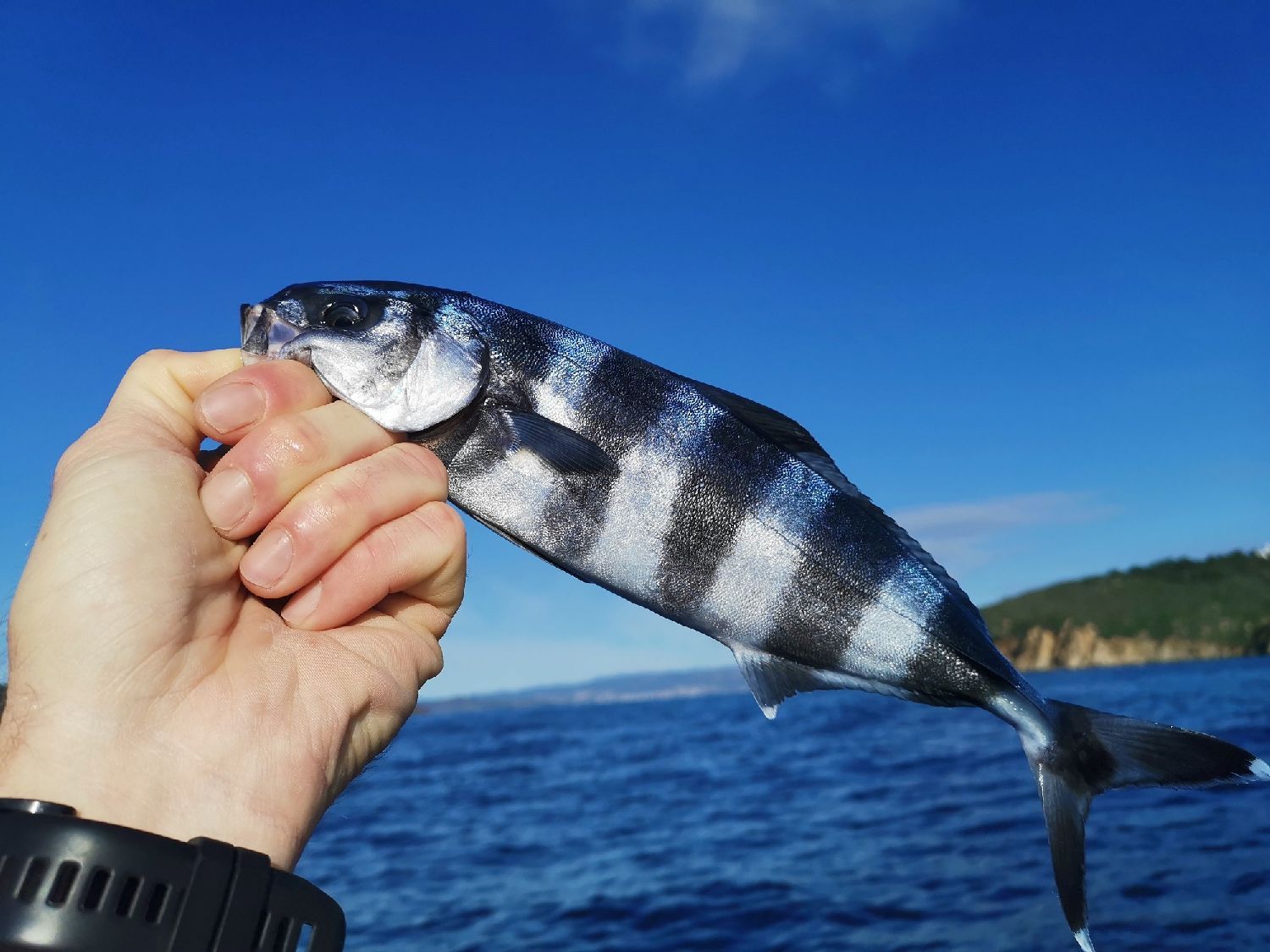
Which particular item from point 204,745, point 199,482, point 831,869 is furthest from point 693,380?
point 831,869

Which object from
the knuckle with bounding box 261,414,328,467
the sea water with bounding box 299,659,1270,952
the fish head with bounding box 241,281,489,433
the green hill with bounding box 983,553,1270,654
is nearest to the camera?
the knuckle with bounding box 261,414,328,467

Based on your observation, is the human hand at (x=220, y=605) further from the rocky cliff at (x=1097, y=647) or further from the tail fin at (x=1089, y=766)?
the rocky cliff at (x=1097, y=647)

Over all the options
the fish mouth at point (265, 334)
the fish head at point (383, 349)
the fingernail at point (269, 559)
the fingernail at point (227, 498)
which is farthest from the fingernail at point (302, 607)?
the fish mouth at point (265, 334)

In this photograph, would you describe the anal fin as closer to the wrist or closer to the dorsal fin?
the dorsal fin

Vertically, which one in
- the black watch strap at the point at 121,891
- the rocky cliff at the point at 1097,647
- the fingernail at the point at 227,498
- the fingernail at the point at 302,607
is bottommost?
the black watch strap at the point at 121,891

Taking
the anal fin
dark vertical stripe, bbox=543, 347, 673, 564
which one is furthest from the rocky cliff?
dark vertical stripe, bbox=543, 347, 673, 564

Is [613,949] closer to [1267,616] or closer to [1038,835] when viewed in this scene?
[1038,835]
